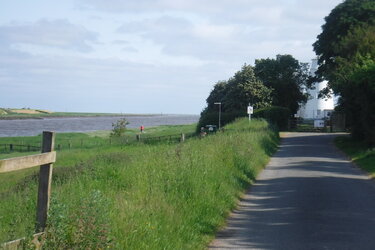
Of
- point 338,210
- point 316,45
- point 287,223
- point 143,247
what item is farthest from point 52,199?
point 316,45

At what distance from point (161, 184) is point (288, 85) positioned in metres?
64.5

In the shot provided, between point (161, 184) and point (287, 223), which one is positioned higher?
point (161, 184)

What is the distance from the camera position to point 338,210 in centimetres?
1286

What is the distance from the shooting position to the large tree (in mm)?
29906

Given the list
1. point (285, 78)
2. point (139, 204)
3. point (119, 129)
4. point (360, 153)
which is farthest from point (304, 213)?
point (119, 129)

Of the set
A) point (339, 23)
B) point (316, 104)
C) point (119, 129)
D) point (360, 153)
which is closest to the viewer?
point (360, 153)

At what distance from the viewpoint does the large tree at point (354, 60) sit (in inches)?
1177

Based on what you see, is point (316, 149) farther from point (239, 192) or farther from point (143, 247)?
point (143, 247)

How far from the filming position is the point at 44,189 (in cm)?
675

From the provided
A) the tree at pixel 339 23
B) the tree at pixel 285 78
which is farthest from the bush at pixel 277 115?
the tree at pixel 285 78

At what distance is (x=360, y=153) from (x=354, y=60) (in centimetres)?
943

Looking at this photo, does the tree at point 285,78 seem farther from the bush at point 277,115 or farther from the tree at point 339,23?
the tree at point 339,23

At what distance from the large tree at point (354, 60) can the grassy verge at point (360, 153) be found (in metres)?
0.75

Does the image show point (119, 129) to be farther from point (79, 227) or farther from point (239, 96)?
point (79, 227)
